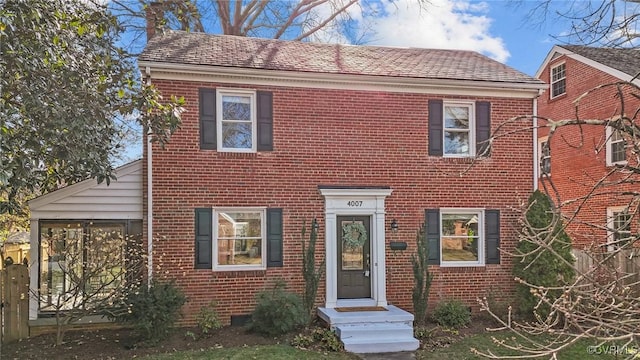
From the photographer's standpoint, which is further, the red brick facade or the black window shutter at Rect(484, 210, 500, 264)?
the black window shutter at Rect(484, 210, 500, 264)

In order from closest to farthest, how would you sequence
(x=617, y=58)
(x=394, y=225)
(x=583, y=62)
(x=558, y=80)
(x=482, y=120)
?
(x=394, y=225) → (x=482, y=120) → (x=617, y=58) → (x=583, y=62) → (x=558, y=80)

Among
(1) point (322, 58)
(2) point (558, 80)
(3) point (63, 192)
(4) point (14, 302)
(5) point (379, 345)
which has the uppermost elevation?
(2) point (558, 80)

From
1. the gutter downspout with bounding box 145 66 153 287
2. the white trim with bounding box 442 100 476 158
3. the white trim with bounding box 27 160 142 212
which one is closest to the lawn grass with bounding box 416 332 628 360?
the white trim with bounding box 442 100 476 158

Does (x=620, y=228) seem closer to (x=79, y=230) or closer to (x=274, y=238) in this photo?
(x=274, y=238)

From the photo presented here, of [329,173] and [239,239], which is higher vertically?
[329,173]

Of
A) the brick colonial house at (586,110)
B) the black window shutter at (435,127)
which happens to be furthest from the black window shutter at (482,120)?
the brick colonial house at (586,110)

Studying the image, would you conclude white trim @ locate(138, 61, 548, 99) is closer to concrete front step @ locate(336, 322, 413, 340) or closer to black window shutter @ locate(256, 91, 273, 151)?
black window shutter @ locate(256, 91, 273, 151)

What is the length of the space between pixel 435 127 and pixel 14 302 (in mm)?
9438

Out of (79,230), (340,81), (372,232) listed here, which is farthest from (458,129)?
(79,230)

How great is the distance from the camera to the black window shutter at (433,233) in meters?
10.9

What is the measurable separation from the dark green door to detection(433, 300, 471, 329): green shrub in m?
1.56

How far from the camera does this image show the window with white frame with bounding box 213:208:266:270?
1014 cm

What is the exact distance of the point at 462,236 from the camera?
441 inches

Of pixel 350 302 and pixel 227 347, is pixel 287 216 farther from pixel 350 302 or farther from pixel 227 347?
pixel 227 347
